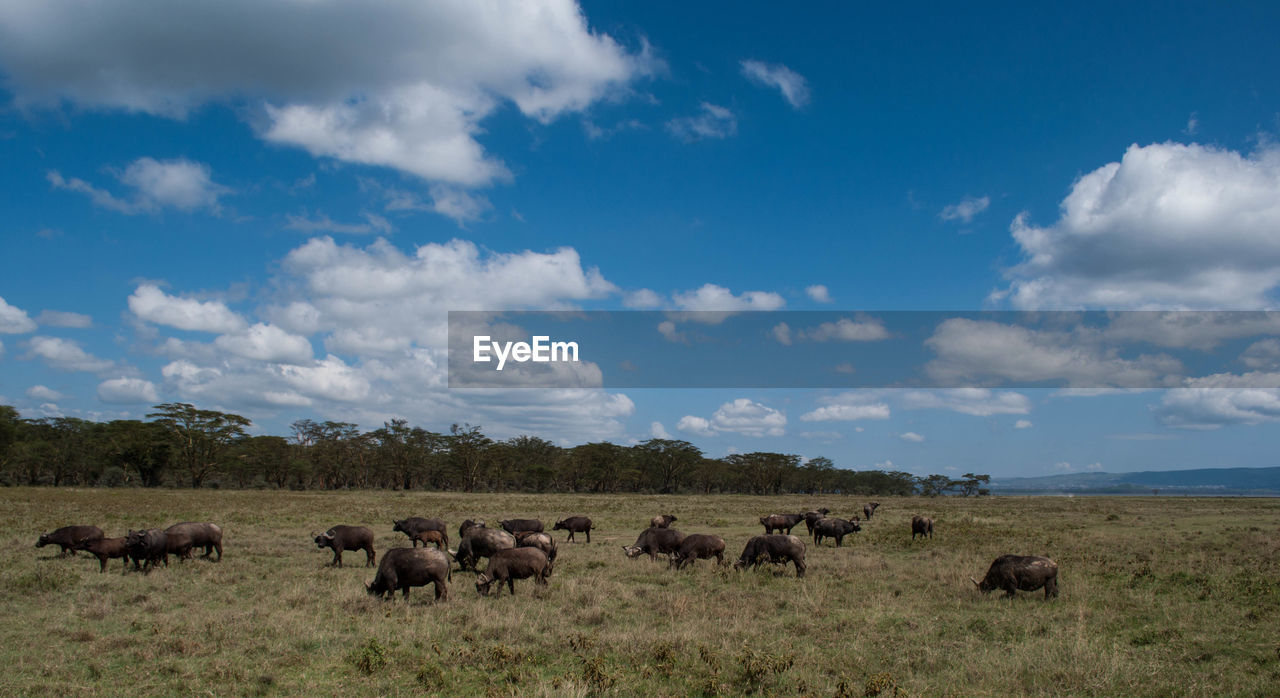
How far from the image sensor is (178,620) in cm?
1237

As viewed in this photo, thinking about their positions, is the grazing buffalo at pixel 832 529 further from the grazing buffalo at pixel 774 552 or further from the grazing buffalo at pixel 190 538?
the grazing buffalo at pixel 190 538

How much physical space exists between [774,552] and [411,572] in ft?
33.3

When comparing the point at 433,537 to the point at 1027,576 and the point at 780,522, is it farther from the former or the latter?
the point at 1027,576

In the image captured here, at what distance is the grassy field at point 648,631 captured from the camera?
30.6ft

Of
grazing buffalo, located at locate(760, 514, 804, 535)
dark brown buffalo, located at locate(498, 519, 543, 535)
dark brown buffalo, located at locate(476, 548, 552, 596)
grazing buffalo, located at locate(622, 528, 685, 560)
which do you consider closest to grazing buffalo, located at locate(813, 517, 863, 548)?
grazing buffalo, located at locate(760, 514, 804, 535)

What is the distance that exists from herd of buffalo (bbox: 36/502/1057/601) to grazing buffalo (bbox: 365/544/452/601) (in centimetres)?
2

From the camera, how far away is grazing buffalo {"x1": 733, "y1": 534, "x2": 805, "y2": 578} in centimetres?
1828

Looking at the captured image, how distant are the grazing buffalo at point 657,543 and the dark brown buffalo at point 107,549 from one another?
14959 mm

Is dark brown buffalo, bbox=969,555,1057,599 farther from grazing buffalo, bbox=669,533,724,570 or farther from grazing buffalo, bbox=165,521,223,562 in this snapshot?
grazing buffalo, bbox=165,521,223,562

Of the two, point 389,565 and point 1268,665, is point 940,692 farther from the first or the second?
point 389,565

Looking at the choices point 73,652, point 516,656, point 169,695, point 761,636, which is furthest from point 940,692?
point 73,652

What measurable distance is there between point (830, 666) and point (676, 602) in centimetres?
455

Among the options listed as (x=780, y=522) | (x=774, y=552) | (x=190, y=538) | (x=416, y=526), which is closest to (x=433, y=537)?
(x=416, y=526)

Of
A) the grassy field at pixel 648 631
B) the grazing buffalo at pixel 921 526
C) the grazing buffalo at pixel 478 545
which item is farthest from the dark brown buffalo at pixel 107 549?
the grazing buffalo at pixel 921 526
